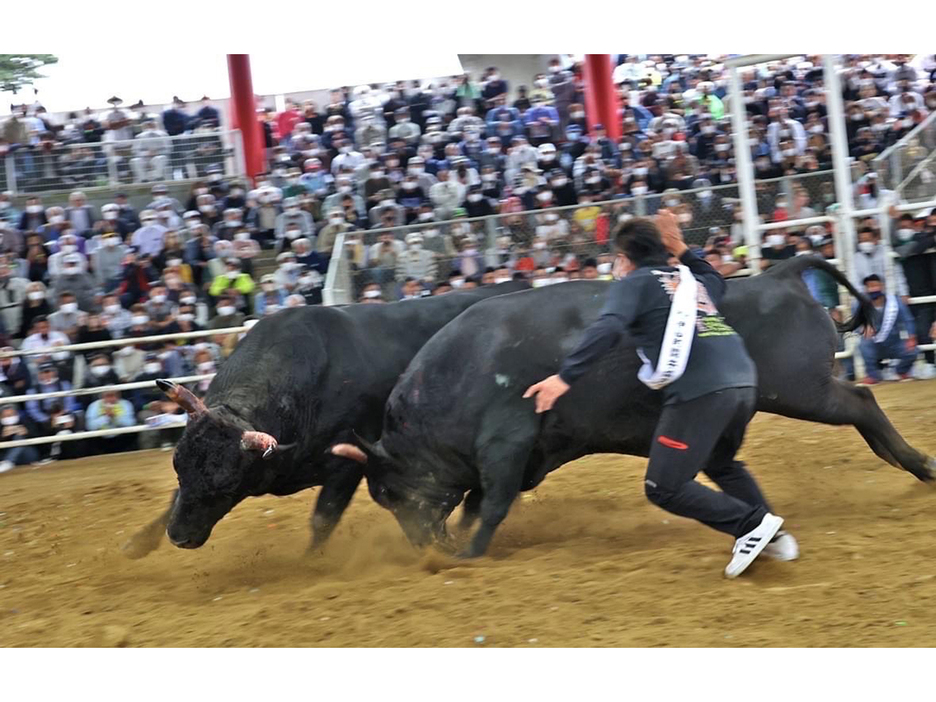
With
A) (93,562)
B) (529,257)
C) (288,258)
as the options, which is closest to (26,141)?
(288,258)

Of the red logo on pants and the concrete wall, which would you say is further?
the concrete wall

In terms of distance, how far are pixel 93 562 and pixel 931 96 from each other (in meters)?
13.9

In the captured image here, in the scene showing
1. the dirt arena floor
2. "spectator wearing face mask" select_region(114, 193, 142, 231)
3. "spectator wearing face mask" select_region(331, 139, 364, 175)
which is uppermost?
"spectator wearing face mask" select_region(331, 139, 364, 175)

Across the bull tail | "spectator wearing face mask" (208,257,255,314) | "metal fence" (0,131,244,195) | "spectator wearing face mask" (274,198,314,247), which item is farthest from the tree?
the bull tail

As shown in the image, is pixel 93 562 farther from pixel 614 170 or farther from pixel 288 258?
pixel 614 170

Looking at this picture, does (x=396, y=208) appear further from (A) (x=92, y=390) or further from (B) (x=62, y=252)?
(A) (x=92, y=390)

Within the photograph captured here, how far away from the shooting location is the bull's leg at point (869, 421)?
637cm

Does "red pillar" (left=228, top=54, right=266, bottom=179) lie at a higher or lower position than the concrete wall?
lower

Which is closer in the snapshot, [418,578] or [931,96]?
[418,578]

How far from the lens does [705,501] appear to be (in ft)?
16.4

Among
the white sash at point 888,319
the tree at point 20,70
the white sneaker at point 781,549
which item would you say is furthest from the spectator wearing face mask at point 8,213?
the white sneaker at point 781,549

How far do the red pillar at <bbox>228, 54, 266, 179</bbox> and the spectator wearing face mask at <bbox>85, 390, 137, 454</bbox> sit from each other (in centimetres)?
739

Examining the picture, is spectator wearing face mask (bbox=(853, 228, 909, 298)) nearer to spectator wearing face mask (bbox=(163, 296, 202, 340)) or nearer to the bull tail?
the bull tail

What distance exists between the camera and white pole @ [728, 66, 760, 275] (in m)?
11.0
